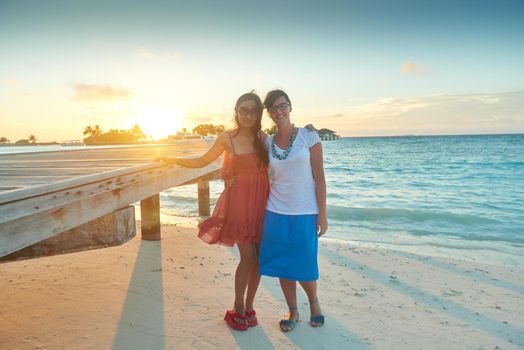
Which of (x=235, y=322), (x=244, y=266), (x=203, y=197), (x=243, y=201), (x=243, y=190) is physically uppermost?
(x=243, y=190)

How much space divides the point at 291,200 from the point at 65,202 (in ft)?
6.05

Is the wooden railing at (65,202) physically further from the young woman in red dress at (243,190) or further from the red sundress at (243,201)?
the red sundress at (243,201)

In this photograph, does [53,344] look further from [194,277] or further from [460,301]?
[460,301]

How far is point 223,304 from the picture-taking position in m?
4.48

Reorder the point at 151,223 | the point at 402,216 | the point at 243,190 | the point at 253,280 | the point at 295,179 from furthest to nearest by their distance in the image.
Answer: the point at 402,216 → the point at 151,223 → the point at 253,280 → the point at 243,190 → the point at 295,179

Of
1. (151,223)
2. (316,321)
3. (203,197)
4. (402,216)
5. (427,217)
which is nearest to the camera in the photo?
(316,321)

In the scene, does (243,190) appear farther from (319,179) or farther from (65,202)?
(65,202)

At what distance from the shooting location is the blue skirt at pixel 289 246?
3.43m

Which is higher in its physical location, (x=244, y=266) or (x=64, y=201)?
(x=64, y=201)

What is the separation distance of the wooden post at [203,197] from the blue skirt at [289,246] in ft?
25.5

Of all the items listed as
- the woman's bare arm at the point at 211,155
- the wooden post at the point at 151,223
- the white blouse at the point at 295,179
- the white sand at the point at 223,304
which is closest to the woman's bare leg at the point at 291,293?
the white sand at the point at 223,304

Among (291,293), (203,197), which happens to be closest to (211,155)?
(291,293)

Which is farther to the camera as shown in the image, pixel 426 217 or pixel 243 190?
pixel 426 217

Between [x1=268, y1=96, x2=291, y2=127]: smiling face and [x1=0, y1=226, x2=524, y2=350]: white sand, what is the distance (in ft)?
6.88
